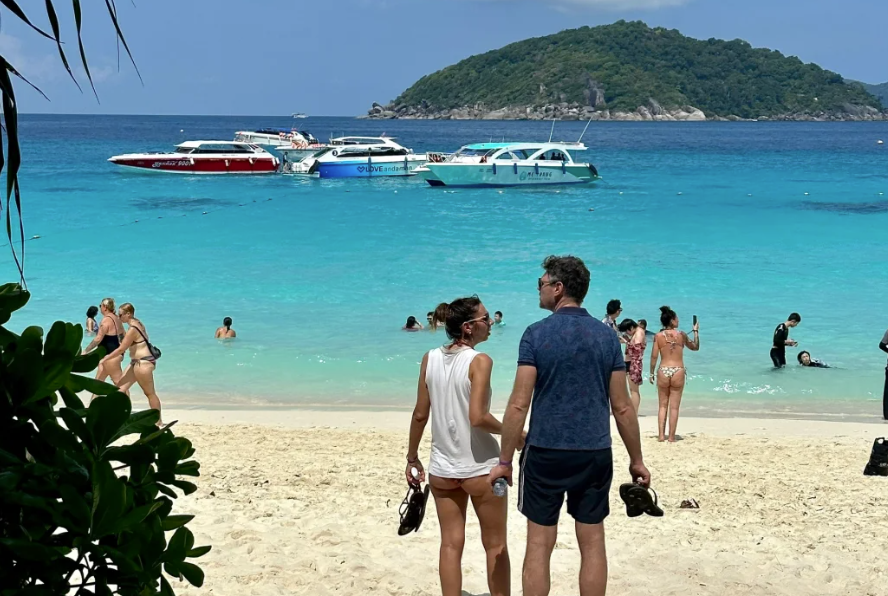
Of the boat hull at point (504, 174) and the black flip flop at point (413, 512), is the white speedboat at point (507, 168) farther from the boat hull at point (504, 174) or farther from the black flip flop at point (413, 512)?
the black flip flop at point (413, 512)

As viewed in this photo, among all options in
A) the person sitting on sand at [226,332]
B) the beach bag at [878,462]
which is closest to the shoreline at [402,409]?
the person sitting on sand at [226,332]

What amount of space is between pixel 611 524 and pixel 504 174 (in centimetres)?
3653

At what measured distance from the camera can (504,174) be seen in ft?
139

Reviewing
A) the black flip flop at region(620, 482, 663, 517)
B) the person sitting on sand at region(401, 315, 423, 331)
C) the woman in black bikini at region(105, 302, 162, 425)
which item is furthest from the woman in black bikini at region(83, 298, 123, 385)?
the black flip flop at region(620, 482, 663, 517)

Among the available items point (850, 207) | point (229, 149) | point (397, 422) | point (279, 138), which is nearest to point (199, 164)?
point (229, 149)

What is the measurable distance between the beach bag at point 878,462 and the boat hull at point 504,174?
34.6m

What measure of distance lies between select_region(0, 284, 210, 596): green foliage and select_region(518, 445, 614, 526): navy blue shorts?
2404mm

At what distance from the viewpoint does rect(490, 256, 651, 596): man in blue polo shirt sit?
4258mm

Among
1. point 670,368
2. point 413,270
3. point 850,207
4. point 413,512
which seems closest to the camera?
point 413,512

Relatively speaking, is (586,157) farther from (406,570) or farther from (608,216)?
(406,570)

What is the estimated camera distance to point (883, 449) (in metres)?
7.88

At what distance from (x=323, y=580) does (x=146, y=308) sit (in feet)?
47.4

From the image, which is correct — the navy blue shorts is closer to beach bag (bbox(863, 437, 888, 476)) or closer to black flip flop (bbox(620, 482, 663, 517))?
black flip flop (bbox(620, 482, 663, 517))

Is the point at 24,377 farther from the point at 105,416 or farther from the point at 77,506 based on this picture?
the point at 77,506
